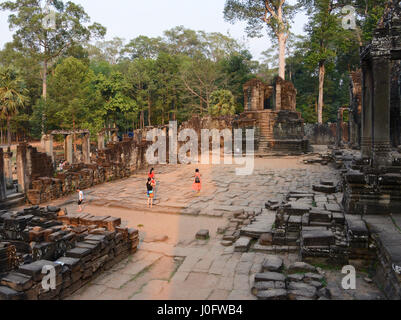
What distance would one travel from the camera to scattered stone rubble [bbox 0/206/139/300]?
4.25m

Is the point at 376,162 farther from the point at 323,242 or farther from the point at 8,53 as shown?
the point at 8,53

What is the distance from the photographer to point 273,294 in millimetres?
4141

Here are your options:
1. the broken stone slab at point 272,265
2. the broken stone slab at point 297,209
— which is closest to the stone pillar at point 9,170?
the broken stone slab at point 297,209

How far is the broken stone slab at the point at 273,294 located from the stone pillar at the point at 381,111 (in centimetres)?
405

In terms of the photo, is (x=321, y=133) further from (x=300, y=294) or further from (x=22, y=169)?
(x=300, y=294)

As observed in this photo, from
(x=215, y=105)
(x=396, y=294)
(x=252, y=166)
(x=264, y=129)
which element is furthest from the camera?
(x=215, y=105)

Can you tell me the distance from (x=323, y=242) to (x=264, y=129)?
18.6 meters

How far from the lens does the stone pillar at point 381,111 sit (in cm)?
672

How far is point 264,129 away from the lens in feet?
76.5

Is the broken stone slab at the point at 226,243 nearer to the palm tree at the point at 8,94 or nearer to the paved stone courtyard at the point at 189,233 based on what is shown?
the paved stone courtyard at the point at 189,233

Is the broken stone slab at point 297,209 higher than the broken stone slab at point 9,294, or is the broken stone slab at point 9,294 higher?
the broken stone slab at point 297,209

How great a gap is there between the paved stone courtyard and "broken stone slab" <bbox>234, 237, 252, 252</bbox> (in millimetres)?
106

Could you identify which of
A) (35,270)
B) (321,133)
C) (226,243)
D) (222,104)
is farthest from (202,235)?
(321,133)
